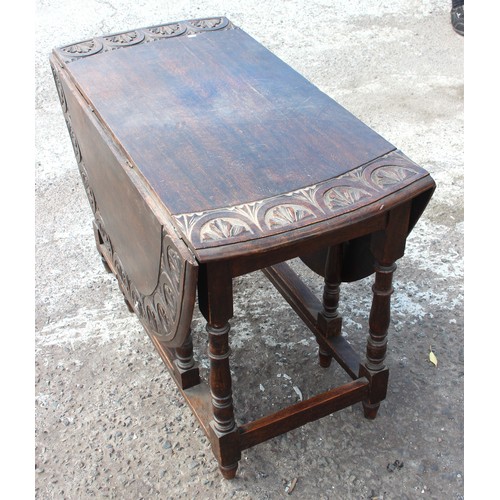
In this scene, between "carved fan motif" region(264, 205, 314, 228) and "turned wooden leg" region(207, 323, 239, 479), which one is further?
"turned wooden leg" region(207, 323, 239, 479)

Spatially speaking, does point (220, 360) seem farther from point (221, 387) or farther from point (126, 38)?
point (126, 38)

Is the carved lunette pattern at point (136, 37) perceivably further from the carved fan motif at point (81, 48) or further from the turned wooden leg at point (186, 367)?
the turned wooden leg at point (186, 367)

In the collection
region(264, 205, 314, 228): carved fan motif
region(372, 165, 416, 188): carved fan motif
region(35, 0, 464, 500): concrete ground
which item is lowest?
region(35, 0, 464, 500): concrete ground

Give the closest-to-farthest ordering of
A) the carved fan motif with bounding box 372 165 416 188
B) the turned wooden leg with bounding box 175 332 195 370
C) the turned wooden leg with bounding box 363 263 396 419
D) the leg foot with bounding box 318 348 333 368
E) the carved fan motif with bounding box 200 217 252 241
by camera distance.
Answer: the carved fan motif with bounding box 200 217 252 241, the carved fan motif with bounding box 372 165 416 188, the turned wooden leg with bounding box 363 263 396 419, the turned wooden leg with bounding box 175 332 195 370, the leg foot with bounding box 318 348 333 368

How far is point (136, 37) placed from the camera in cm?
236

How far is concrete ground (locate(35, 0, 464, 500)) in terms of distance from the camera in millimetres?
1941

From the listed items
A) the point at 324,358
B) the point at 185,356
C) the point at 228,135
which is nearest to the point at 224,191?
the point at 228,135

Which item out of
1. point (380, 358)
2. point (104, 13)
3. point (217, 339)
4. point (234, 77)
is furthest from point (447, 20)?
point (217, 339)

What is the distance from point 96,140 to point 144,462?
37.4 inches

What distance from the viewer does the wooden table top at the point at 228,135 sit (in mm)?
1543

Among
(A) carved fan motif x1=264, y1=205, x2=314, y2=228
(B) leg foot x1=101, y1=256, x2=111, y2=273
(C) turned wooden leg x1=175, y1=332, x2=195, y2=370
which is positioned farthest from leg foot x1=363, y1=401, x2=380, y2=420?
(B) leg foot x1=101, y1=256, x2=111, y2=273

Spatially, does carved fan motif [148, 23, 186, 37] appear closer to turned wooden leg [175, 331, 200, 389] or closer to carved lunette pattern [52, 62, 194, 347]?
carved lunette pattern [52, 62, 194, 347]

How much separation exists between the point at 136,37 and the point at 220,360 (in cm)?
126

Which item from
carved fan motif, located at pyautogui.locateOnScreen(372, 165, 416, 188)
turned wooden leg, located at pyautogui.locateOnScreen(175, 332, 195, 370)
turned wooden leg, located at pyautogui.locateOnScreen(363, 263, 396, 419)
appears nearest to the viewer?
carved fan motif, located at pyautogui.locateOnScreen(372, 165, 416, 188)
